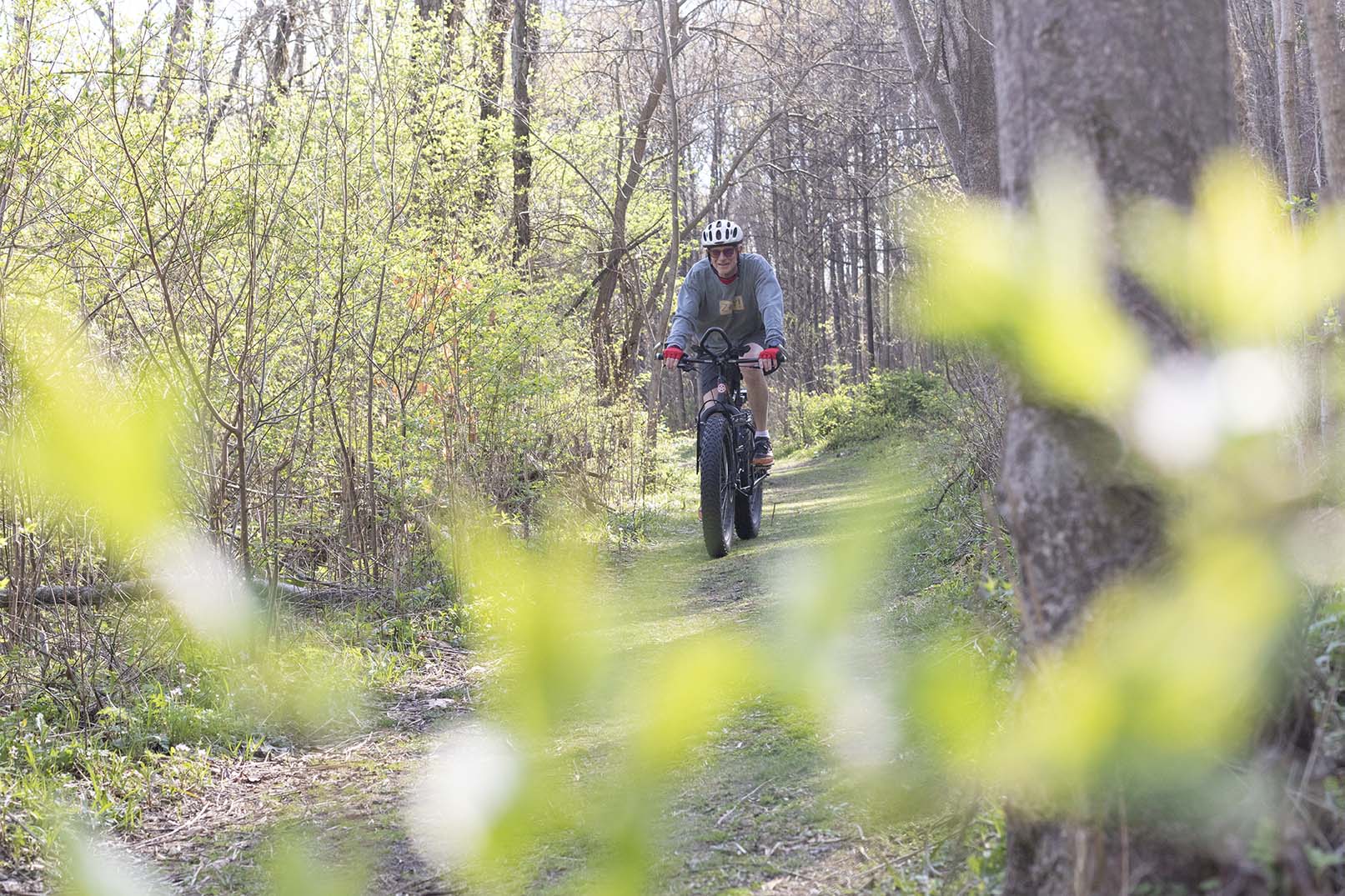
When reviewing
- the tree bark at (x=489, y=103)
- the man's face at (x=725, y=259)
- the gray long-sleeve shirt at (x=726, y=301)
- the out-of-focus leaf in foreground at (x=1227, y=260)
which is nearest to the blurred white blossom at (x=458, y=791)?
the out-of-focus leaf in foreground at (x=1227, y=260)

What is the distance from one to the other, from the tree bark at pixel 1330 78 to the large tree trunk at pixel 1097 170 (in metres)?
3.99

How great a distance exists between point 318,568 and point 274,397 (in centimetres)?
131

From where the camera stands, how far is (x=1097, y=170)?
5.35 feet

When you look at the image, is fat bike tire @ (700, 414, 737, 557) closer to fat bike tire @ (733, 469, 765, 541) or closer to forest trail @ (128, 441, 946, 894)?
fat bike tire @ (733, 469, 765, 541)

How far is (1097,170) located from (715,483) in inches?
213

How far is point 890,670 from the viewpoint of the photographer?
4.79 ft

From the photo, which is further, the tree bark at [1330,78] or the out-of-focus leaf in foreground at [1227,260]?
the tree bark at [1330,78]

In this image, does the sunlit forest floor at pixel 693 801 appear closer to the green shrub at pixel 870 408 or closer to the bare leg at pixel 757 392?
the bare leg at pixel 757 392

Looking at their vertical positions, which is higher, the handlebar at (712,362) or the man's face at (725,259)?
the man's face at (725,259)

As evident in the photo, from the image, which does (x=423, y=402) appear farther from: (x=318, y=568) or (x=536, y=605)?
(x=536, y=605)

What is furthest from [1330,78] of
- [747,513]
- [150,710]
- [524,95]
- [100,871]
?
[524,95]

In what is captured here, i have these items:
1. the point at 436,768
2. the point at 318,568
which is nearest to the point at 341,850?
the point at 436,768

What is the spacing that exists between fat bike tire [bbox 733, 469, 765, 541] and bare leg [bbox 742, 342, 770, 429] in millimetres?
362

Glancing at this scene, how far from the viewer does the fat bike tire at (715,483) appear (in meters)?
7.00
